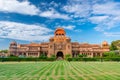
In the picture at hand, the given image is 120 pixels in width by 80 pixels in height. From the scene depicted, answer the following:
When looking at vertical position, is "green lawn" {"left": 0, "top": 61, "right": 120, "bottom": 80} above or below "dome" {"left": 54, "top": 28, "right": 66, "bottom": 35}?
below

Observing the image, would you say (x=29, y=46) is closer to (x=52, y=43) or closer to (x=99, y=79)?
(x=52, y=43)

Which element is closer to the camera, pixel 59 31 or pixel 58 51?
pixel 58 51

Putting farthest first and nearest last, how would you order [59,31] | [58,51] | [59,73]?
[59,31] → [58,51] → [59,73]

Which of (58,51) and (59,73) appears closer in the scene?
(59,73)

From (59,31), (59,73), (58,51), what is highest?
(59,31)

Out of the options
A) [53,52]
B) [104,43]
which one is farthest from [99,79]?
[104,43]

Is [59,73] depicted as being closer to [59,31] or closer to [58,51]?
[58,51]

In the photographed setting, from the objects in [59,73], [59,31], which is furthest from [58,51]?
[59,73]

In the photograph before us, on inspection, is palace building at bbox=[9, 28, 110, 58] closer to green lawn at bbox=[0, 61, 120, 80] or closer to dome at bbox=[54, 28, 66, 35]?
dome at bbox=[54, 28, 66, 35]

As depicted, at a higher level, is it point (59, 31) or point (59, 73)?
point (59, 31)

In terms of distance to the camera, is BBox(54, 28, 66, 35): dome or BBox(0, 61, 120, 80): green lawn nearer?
BBox(0, 61, 120, 80): green lawn

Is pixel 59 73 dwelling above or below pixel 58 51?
below

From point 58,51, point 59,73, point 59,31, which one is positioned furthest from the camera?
point 59,31

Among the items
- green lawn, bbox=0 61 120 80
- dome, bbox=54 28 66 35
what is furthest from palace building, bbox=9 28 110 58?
green lawn, bbox=0 61 120 80
